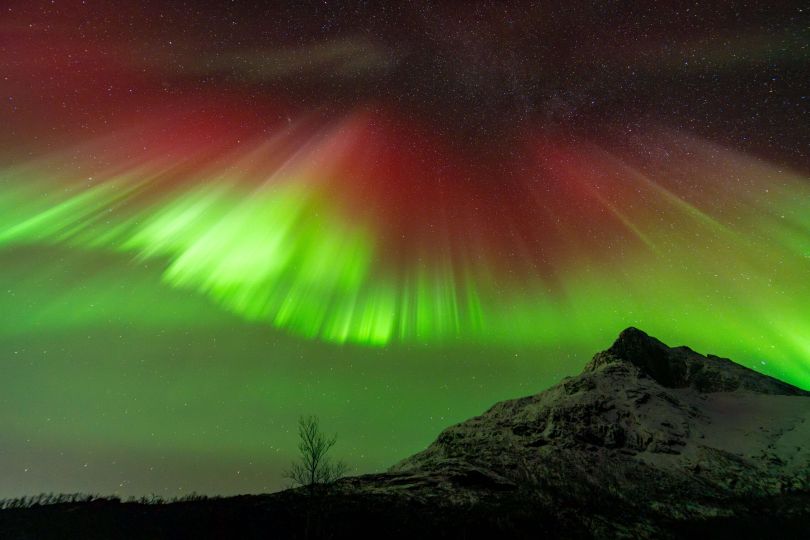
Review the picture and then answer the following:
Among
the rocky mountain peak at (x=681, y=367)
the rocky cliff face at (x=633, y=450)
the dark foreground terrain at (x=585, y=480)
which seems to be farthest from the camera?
the rocky mountain peak at (x=681, y=367)

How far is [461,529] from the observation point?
51.5m

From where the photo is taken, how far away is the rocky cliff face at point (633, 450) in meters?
67.1

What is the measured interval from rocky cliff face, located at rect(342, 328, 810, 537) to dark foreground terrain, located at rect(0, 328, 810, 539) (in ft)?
1.21

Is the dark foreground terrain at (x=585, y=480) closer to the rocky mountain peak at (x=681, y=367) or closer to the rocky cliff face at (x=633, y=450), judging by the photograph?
the rocky cliff face at (x=633, y=450)

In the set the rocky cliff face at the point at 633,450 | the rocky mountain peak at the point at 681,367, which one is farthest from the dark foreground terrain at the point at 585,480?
the rocky mountain peak at the point at 681,367

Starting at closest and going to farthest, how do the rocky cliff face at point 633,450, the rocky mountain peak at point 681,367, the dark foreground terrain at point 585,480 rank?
the dark foreground terrain at point 585,480, the rocky cliff face at point 633,450, the rocky mountain peak at point 681,367

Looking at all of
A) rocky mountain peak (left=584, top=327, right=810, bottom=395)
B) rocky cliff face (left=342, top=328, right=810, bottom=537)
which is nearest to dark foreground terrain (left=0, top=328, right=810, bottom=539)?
rocky cliff face (left=342, top=328, right=810, bottom=537)

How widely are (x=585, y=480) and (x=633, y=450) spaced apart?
20.7m

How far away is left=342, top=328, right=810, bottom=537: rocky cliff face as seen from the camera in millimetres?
67062

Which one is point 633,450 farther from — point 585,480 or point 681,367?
point 681,367

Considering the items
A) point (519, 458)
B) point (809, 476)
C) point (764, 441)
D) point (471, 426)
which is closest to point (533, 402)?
point (471, 426)

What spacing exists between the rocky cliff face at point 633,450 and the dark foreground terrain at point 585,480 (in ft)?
1.21

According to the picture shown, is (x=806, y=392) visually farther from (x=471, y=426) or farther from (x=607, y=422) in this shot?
(x=471, y=426)

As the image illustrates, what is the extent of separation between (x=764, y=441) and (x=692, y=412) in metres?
18.1
